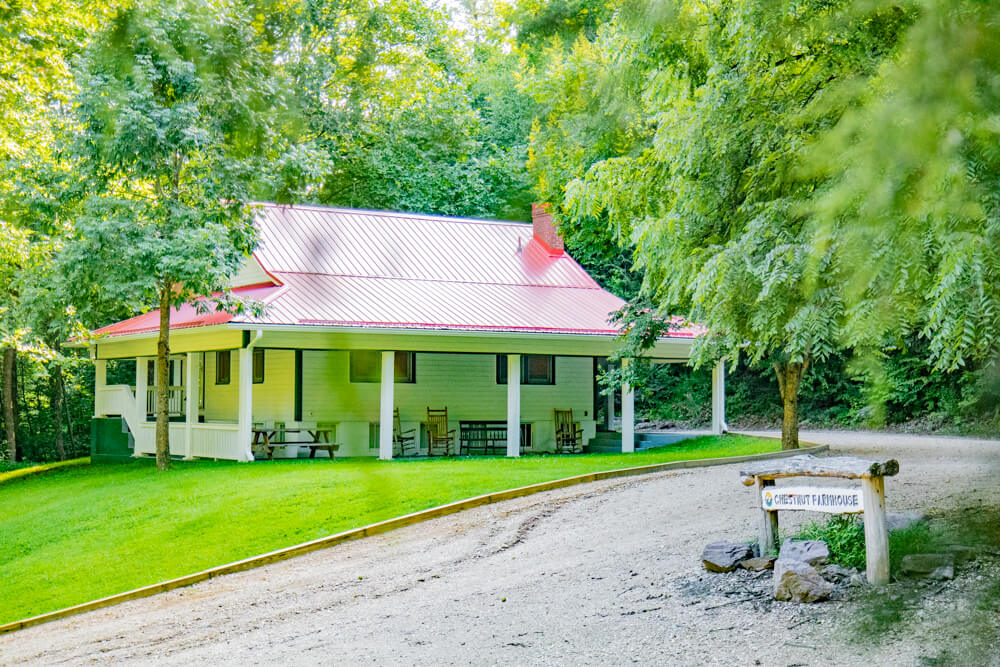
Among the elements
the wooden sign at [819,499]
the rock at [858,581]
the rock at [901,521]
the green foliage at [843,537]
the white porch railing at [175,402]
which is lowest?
the green foliage at [843,537]

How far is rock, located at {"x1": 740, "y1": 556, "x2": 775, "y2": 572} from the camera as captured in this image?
9266 millimetres

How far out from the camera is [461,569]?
1162 centimetres

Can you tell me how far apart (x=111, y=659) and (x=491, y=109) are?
30.1ft

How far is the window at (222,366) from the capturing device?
86.0ft

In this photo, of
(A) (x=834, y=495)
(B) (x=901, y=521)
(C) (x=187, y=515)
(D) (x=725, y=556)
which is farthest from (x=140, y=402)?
(A) (x=834, y=495)

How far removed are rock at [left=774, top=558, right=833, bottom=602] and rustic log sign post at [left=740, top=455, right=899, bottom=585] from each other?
16.4 inches

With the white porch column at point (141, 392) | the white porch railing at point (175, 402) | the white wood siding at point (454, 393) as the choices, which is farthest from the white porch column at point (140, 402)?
the white wood siding at point (454, 393)

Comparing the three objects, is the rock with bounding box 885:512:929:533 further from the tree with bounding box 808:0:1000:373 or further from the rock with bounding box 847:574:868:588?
the tree with bounding box 808:0:1000:373

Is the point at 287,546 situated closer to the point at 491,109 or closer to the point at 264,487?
the point at 264,487

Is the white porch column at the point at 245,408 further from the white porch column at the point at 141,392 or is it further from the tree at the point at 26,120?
the white porch column at the point at 141,392

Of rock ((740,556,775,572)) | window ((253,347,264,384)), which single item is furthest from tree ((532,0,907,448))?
window ((253,347,264,384))

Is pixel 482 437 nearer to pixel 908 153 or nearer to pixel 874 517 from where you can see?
pixel 874 517

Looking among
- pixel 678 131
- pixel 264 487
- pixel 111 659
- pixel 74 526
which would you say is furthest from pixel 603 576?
pixel 74 526

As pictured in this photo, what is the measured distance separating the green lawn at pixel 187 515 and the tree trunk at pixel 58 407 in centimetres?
1463
